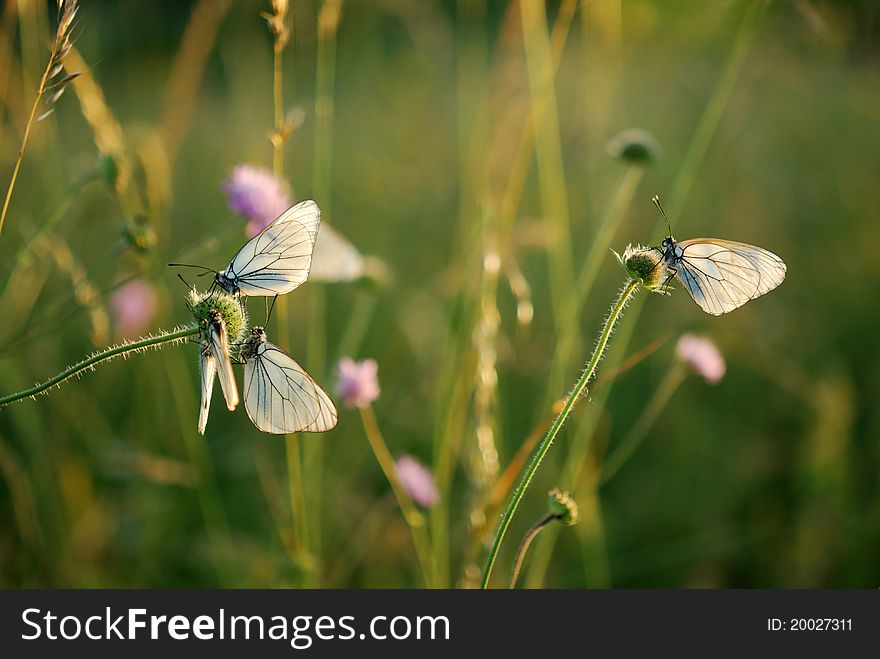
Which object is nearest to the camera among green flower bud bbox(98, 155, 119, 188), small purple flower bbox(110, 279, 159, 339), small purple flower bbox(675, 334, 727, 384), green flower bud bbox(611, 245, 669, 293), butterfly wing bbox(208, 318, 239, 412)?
butterfly wing bbox(208, 318, 239, 412)

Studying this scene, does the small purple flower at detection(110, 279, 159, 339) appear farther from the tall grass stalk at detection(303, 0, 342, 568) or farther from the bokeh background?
the tall grass stalk at detection(303, 0, 342, 568)

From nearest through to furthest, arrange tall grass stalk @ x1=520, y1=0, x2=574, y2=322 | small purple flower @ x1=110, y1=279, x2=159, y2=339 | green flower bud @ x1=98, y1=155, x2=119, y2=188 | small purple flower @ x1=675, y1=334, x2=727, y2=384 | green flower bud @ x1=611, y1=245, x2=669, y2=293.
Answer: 1. green flower bud @ x1=611, y1=245, x2=669, y2=293
2. green flower bud @ x1=98, y1=155, x2=119, y2=188
3. small purple flower @ x1=675, y1=334, x2=727, y2=384
4. tall grass stalk @ x1=520, y1=0, x2=574, y2=322
5. small purple flower @ x1=110, y1=279, x2=159, y2=339

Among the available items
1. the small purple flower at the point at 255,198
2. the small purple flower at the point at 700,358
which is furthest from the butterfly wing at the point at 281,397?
the small purple flower at the point at 700,358

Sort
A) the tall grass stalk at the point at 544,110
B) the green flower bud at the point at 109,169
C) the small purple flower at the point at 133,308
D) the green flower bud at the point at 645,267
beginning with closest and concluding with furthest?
the green flower bud at the point at 645,267 < the green flower bud at the point at 109,169 < the tall grass stalk at the point at 544,110 < the small purple flower at the point at 133,308

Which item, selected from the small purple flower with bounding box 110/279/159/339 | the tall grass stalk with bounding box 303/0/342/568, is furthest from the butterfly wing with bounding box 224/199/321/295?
the small purple flower with bounding box 110/279/159/339

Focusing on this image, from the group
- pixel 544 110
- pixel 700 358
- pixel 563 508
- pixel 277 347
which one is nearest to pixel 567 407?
pixel 563 508

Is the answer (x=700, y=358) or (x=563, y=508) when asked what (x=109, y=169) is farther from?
(x=700, y=358)

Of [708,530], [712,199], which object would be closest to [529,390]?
[708,530]

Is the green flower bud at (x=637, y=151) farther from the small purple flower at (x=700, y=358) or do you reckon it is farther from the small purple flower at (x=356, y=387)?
the small purple flower at (x=356, y=387)
